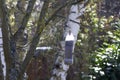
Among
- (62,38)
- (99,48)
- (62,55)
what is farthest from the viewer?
(99,48)

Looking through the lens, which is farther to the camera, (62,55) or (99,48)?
(99,48)

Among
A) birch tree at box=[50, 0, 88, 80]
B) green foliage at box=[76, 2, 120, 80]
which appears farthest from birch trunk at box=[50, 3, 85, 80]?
green foliage at box=[76, 2, 120, 80]

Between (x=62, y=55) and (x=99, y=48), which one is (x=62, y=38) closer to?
(x=62, y=55)

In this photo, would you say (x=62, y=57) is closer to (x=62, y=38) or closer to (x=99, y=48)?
(x=62, y=38)

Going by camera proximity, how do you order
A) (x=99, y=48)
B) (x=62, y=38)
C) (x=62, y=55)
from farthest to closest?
(x=99, y=48) < (x=62, y=38) < (x=62, y=55)

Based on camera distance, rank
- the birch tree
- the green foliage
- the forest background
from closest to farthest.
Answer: the forest background < the birch tree < the green foliage

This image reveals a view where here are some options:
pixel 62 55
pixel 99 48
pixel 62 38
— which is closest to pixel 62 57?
pixel 62 55

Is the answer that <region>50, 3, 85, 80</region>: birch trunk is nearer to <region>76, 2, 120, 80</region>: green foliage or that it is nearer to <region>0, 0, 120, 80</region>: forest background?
<region>0, 0, 120, 80</region>: forest background

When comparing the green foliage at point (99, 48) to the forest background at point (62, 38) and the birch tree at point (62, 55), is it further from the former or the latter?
the birch tree at point (62, 55)

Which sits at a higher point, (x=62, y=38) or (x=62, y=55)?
(x=62, y=38)

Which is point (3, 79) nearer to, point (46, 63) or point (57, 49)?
point (57, 49)

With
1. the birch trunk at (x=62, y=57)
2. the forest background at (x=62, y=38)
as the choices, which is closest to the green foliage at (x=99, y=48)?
the forest background at (x=62, y=38)

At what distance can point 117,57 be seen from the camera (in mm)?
9422

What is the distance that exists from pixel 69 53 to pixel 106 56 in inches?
163
